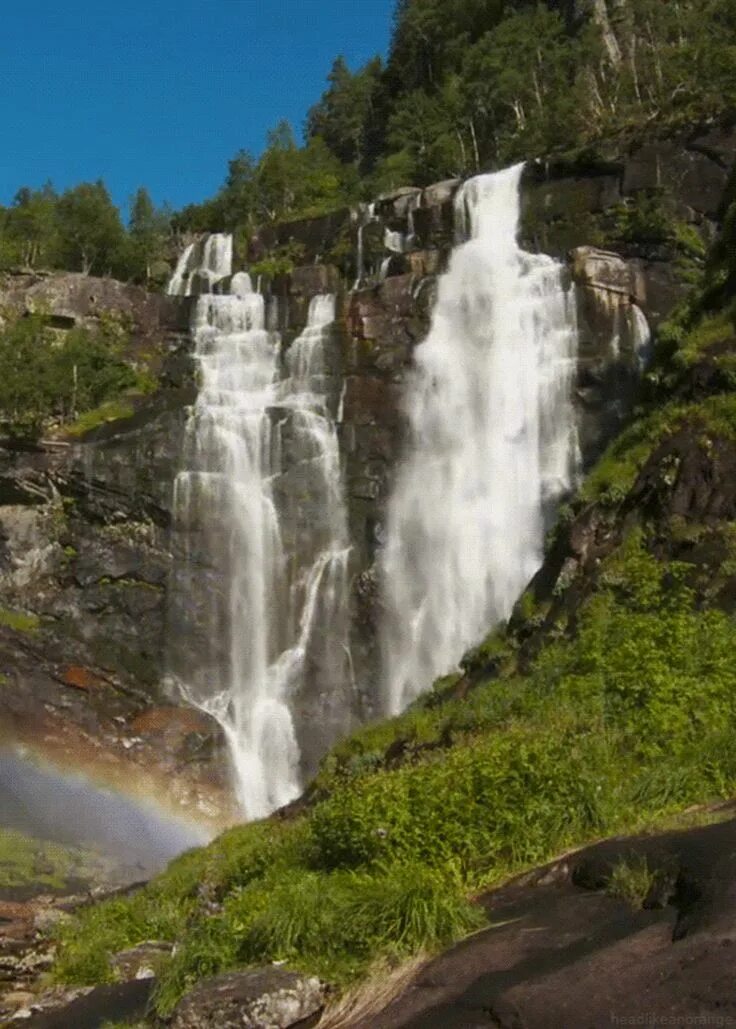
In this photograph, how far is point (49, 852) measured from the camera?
87.7 feet

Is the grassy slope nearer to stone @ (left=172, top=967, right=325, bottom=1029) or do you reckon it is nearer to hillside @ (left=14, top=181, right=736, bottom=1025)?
hillside @ (left=14, top=181, right=736, bottom=1025)

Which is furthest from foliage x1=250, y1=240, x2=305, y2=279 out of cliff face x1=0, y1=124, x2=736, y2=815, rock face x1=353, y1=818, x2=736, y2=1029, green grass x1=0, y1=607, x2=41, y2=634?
rock face x1=353, y1=818, x2=736, y2=1029

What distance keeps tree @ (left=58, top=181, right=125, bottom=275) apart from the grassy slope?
41.3 meters

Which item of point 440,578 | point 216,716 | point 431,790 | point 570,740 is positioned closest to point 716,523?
point 570,740

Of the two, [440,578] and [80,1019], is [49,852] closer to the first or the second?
[440,578]

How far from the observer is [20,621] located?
33.0 meters

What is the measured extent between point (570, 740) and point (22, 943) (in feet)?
31.1

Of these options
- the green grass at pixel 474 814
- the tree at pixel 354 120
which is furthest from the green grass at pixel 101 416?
the tree at pixel 354 120

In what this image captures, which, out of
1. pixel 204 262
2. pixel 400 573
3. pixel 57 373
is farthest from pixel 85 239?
pixel 400 573

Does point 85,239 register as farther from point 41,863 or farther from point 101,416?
point 41,863

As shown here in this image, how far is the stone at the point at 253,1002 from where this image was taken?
785 centimetres

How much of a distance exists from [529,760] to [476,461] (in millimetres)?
24908

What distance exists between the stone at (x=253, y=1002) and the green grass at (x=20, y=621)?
25.9 meters

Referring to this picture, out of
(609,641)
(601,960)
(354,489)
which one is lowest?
(601,960)
